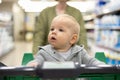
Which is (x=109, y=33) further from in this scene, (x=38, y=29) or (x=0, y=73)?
(x=0, y=73)

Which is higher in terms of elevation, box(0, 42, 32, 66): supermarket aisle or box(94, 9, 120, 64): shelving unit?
box(94, 9, 120, 64): shelving unit

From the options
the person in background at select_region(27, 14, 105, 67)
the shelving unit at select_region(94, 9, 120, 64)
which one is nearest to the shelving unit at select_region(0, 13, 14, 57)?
the shelving unit at select_region(94, 9, 120, 64)

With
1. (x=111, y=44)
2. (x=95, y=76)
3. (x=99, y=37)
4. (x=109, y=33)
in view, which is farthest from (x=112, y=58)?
(x=95, y=76)

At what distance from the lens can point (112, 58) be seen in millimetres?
6055

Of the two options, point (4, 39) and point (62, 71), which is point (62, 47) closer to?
point (62, 71)

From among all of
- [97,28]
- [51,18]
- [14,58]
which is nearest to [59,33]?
[51,18]

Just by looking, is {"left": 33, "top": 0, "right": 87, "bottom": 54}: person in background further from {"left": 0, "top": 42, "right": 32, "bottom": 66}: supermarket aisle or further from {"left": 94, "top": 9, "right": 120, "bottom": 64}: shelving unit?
{"left": 94, "top": 9, "right": 120, "bottom": 64}: shelving unit

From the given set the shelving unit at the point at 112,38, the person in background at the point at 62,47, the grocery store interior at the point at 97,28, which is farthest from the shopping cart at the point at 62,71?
the shelving unit at the point at 112,38

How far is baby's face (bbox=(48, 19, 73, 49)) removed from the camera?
1729 mm

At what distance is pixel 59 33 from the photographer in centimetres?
173

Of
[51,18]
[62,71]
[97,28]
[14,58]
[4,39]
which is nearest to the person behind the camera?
[62,71]

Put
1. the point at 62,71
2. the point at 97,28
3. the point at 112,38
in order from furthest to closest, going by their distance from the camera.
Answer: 1. the point at 97,28
2. the point at 112,38
3. the point at 62,71

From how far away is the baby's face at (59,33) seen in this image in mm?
1729

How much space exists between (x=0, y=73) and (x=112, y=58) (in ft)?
16.7
